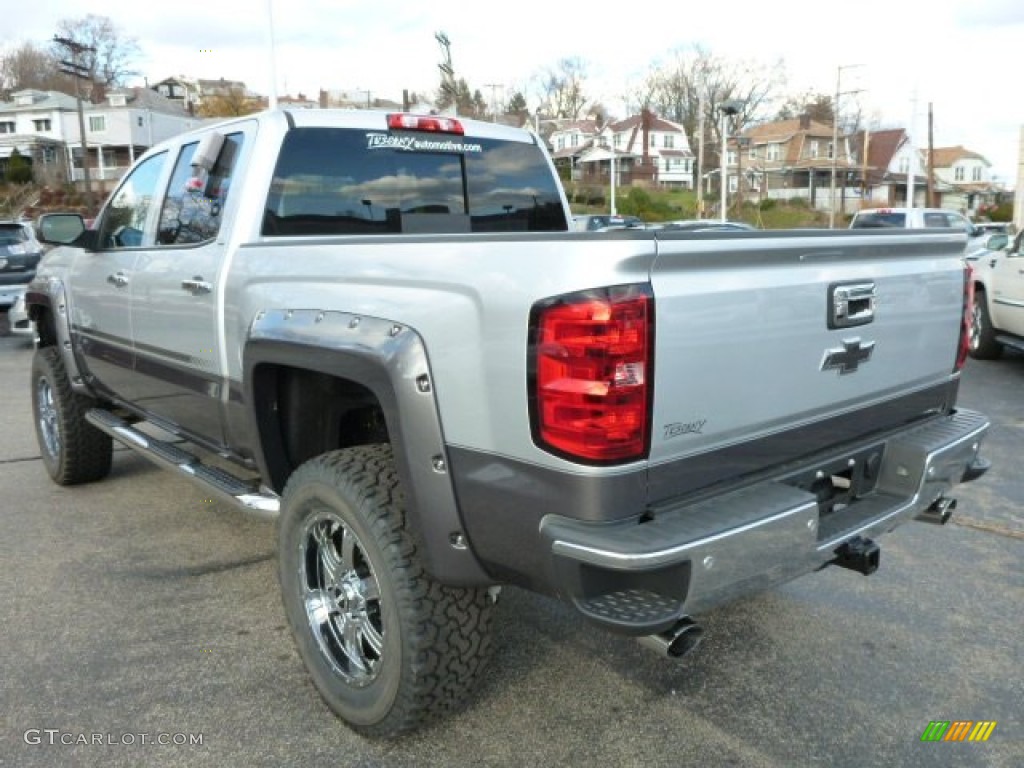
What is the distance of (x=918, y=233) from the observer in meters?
2.95

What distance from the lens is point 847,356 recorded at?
2650 millimetres

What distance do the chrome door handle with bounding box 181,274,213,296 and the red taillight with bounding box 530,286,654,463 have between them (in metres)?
1.83

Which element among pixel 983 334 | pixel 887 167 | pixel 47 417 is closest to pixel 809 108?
pixel 887 167

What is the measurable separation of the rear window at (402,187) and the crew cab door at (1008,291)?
6553 millimetres

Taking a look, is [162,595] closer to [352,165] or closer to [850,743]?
[352,165]

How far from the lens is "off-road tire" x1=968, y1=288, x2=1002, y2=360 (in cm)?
980

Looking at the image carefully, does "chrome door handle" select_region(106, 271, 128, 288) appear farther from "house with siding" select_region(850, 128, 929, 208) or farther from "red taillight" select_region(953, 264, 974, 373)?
"house with siding" select_region(850, 128, 929, 208)

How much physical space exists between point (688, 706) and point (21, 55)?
96.4 m

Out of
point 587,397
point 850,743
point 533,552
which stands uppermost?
point 587,397

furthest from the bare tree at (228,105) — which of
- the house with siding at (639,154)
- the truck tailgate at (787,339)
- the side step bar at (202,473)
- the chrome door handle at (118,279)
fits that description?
the truck tailgate at (787,339)

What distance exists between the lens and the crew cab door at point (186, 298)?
3.48 m

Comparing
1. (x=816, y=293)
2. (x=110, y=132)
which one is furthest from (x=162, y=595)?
(x=110, y=132)

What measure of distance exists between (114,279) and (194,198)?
0.87 meters

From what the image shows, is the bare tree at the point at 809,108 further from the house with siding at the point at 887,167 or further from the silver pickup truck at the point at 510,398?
the silver pickup truck at the point at 510,398
